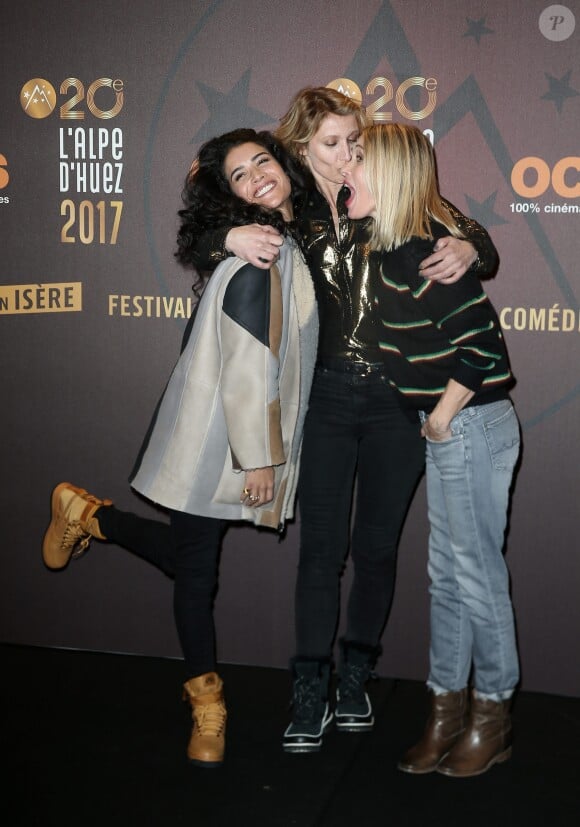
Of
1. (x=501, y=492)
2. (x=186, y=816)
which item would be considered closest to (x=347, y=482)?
(x=501, y=492)

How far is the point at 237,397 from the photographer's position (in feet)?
7.34

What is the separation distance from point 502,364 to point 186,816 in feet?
4.12

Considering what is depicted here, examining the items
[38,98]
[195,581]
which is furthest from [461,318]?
[38,98]

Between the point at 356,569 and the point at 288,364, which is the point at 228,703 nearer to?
the point at 356,569

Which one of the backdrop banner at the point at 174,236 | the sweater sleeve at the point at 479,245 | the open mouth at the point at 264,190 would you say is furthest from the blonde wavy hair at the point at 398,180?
the backdrop banner at the point at 174,236

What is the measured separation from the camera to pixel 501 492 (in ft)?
7.36

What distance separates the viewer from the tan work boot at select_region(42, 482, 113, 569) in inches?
114

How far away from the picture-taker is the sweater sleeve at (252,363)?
2205mm

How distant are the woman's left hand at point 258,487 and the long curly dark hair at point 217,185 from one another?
56 centimetres

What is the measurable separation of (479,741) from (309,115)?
5.30 ft

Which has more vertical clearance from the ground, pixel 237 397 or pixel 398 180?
pixel 398 180

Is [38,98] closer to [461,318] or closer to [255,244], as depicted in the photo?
[255,244]

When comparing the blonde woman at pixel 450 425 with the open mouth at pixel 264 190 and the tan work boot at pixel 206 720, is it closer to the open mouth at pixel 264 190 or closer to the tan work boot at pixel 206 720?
the open mouth at pixel 264 190

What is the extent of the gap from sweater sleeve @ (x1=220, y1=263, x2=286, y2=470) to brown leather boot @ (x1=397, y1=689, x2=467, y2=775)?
0.75 metres
